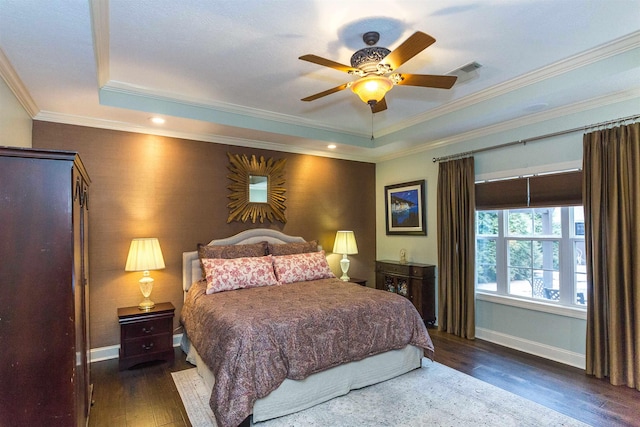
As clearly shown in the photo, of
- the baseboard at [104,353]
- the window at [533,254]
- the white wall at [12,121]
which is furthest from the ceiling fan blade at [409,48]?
the baseboard at [104,353]

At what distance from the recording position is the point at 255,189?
4523 millimetres

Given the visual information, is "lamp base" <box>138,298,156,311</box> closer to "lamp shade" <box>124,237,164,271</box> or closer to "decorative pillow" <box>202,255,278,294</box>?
"lamp shade" <box>124,237,164,271</box>

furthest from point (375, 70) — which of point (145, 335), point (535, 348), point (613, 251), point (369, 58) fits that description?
point (535, 348)

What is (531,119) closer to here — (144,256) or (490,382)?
(490,382)

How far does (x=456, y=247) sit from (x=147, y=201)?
3741mm

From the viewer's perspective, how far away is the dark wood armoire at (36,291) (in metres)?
1.46

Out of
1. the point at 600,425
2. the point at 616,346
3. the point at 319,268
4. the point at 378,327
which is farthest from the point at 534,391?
the point at 319,268

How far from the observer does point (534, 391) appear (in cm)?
280

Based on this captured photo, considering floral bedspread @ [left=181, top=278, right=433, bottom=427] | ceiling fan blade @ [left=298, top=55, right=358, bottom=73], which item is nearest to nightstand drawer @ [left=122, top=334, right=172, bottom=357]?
floral bedspread @ [left=181, top=278, right=433, bottom=427]

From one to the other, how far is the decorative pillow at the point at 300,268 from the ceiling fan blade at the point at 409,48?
2479 millimetres

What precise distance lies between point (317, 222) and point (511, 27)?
3.37m

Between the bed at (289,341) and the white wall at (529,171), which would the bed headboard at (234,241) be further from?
the white wall at (529,171)

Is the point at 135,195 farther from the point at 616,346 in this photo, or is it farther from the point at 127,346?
the point at 616,346

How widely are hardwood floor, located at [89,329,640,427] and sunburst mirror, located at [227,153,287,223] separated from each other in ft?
5.96
